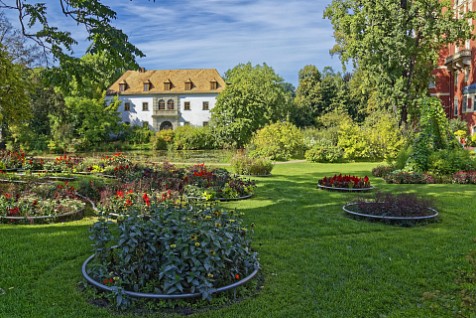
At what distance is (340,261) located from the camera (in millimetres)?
5762

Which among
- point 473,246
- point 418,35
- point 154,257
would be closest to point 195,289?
point 154,257

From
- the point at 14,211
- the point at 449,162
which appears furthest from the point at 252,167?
the point at 14,211

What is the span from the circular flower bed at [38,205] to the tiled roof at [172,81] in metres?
45.1

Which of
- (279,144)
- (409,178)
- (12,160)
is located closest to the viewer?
(409,178)

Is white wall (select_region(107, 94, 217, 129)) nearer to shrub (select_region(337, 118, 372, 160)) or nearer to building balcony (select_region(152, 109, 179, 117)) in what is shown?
building balcony (select_region(152, 109, 179, 117))

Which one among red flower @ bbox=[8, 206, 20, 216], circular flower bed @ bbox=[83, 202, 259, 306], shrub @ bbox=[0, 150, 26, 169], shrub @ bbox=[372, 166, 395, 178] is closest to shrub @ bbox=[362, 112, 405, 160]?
shrub @ bbox=[372, 166, 395, 178]

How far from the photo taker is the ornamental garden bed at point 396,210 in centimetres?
788

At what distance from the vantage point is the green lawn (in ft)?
14.2

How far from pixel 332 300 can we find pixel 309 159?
21.1 m

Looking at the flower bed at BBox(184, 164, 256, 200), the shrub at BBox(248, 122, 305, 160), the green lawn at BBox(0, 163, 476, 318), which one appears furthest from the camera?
the shrub at BBox(248, 122, 305, 160)

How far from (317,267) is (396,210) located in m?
3.28

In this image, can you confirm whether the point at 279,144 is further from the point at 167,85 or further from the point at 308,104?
the point at 167,85

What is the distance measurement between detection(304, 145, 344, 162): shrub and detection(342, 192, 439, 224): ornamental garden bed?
52.3ft

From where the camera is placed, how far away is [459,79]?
36.7 metres
